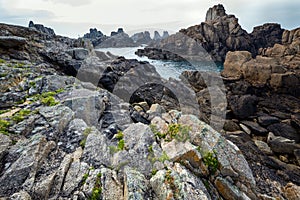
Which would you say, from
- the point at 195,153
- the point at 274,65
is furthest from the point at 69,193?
the point at 274,65

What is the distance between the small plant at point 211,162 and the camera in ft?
20.6

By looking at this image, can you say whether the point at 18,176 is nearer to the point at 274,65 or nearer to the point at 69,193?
the point at 69,193

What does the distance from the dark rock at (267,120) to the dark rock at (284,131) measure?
0.63m

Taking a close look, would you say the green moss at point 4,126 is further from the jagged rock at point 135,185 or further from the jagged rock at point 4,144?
the jagged rock at point 135,185

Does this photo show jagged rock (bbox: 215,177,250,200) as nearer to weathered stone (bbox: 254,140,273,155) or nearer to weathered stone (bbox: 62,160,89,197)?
weathered stone (bbox: 62,160,89,197)

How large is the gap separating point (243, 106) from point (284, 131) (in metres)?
4.84

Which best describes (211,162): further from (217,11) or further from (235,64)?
(217,11)

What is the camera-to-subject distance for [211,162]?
633 centimetres

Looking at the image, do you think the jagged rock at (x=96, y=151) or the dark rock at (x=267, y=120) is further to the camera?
the dark rock at (x=267, y=120)

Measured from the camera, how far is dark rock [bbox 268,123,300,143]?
17312 millimetres

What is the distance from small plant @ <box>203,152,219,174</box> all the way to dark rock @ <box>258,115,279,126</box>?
16.0 meters

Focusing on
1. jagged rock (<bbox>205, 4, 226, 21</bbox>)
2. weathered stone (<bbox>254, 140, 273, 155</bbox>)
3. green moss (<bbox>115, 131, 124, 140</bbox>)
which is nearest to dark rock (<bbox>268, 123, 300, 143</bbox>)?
weathered stone (<bbox>254, 140, 273, 155</bbox>)

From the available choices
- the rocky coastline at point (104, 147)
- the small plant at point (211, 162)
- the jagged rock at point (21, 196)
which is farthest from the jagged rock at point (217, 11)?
the jagged rock at point (21, 196)

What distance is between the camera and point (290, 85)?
1074 inches
